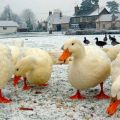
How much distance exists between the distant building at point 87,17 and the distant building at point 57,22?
82.3 inches

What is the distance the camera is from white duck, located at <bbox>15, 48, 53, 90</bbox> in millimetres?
6413

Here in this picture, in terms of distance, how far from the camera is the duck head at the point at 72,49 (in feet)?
18.6

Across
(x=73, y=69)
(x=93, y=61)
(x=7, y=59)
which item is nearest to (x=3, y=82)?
(x=7, y=59)

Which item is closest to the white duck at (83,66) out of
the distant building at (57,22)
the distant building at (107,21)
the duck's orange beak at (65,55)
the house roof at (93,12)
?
the duck's orange beak at (65,55)

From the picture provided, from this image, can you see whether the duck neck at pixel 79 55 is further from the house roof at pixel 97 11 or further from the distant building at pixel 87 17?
the house roof at pixel 97 11

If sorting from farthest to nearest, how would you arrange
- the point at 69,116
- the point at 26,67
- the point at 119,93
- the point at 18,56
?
the point at 18,56 < the point at 26,67 < the point at 69,116 < the point at 119,93

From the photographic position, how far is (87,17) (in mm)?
Result: 76375

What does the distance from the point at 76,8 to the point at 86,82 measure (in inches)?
3051

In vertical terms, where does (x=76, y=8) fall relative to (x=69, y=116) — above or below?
above

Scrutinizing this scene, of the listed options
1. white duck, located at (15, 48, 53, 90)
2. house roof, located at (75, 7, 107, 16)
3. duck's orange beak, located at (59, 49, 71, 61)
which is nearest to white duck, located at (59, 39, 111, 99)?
duck's orange beak, located at (59, 49, 71, 61)

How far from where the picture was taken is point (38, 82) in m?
6.86

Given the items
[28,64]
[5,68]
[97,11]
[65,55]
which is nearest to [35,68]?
[28,64]

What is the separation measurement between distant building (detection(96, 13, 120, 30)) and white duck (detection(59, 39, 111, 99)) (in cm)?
6741

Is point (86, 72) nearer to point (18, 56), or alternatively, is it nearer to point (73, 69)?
point (73, 69)
